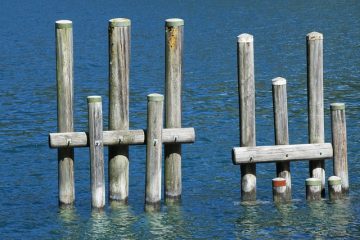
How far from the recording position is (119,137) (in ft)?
64.7

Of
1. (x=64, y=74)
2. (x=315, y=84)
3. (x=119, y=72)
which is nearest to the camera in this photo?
(x=64, y=74)

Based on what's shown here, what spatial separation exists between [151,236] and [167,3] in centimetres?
6161

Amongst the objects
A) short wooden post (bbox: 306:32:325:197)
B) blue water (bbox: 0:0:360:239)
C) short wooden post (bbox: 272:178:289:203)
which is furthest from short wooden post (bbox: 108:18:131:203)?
short wooden post (bbox: 306:32:325:197)

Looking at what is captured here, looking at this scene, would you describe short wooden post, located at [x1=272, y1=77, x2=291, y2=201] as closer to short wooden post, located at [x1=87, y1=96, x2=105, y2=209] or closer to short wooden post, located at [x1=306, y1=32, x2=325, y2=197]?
short wooden post, located at [x1=306, y1=32, x2=325, y2=197]

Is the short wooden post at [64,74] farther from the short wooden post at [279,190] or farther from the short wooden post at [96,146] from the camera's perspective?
the short wooden post at [279,190]

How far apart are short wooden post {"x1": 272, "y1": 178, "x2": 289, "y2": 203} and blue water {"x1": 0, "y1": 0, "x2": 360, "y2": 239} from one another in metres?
0.17

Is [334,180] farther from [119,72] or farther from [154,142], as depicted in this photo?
[119,72]

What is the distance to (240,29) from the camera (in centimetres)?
5909

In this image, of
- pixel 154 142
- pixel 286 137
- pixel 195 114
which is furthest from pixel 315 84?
pixel 195 114

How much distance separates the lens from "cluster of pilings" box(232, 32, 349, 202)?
19.9 m

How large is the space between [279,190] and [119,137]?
291 centimetres

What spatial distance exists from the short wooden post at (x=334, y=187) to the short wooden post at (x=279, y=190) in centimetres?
75

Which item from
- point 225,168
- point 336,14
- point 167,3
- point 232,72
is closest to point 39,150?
point 225,168

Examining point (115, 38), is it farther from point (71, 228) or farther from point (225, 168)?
point (225, 168)
